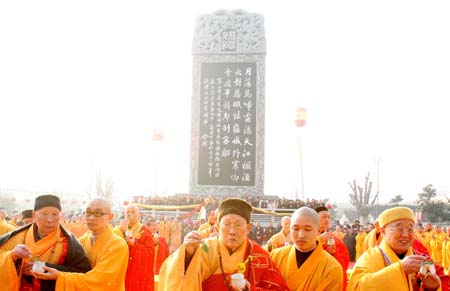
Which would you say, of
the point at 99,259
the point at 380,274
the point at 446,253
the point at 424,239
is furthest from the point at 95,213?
the point at 424,239

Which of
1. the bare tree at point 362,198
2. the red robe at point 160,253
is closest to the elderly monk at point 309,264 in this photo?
the red robe at point 160,253

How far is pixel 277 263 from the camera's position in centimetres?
271

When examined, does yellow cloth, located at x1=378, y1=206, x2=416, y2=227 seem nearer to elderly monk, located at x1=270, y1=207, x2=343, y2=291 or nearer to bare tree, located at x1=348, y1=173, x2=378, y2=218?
elderly monk, located at x1=270, y1=207, x2=343, y2=291

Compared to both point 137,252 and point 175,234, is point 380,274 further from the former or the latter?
point 175,234

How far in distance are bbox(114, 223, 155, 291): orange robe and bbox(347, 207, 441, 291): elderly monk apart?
A: 287 cm

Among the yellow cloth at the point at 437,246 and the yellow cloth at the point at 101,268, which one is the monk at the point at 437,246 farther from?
the yellow cloth at the point at 101,268

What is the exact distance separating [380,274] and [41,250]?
1.88m

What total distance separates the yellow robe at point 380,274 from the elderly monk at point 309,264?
0.37ft

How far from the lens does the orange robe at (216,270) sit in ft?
7.69

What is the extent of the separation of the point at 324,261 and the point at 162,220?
11305mm

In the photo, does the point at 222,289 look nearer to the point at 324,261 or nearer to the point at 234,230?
the point at 234,230

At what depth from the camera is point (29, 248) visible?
2701mm

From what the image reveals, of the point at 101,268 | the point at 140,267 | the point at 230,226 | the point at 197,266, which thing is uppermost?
the point at 230,226

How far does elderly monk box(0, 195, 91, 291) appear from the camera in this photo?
2617mm
